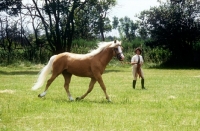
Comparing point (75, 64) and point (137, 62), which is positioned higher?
point (75, 64)

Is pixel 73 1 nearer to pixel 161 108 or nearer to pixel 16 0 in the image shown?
pixel 16 0

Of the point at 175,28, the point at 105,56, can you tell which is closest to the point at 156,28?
the point at 175,28

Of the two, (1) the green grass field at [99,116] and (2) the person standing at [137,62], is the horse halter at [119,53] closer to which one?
(1) the green grass field at [99,116]

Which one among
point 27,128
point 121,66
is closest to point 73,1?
point 121,66

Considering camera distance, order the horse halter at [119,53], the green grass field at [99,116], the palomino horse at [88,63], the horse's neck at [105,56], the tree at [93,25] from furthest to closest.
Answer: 1. the tree at [93,25]
2. the horse's neck at [105,56]
3. the palomino horse at [88,63]
4. the horse halter at [119,53]
5. the green grass field at [99,116]

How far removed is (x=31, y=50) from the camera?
4044 cm

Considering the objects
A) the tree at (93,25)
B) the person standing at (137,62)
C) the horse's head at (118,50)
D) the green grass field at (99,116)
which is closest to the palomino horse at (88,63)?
the horse's head at (118,50)

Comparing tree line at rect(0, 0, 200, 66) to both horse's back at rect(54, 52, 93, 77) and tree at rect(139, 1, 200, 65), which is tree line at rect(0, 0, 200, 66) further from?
horse's back at rect(54, 52, 93, 77)

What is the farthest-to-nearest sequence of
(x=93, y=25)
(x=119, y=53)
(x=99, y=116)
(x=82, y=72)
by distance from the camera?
(x=93, y=25)
(x=82, y=72)
(x=119, y=53)
(x=99, y=116)

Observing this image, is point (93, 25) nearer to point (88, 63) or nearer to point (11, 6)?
point (11, 6)

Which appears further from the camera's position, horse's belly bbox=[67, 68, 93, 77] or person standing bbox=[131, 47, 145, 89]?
person standing bbox=[131, 47, 145, 89]

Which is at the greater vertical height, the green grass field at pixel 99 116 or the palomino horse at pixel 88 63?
the palomino horse at pixel 88 63

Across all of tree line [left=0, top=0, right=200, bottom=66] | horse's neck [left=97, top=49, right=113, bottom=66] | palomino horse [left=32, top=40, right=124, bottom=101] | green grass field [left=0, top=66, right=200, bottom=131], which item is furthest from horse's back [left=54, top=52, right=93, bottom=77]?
tree line [left=0, top=0, right=200, bottom=66]

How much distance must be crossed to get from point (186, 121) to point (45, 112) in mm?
3542
